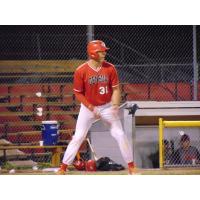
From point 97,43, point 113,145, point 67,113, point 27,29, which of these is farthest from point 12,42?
point 97,43

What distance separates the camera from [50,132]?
14.2m

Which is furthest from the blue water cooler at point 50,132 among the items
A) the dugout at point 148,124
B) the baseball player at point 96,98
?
the baseball player at point 96,98

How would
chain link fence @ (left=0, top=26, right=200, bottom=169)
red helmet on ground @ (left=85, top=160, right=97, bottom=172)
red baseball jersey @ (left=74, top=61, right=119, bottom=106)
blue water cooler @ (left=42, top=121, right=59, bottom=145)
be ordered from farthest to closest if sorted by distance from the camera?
chain link fence @ (left=0, top=26, right=200, bottom=169) < blue water cooler @ (left=42, top=121, right=59, bottom=145) < red helmet on ground @ (left=85, top=160, right=97, bottom=172) < red baseball jersey @ (left=74, top=61, right=119, bottom=106)

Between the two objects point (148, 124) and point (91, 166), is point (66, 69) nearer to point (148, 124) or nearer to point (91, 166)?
point (148, 124)

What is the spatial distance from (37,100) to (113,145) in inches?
139

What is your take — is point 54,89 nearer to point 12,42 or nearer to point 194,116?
point 12,42

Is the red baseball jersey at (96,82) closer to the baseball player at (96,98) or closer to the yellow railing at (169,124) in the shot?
the baseball player at (96,98)

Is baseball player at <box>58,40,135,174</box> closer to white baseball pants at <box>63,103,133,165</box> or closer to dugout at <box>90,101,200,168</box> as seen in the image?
white baseball pants at <box>63,103,133,165</box>

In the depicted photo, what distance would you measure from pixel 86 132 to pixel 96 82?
0.67m

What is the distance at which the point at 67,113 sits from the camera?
52.7ft

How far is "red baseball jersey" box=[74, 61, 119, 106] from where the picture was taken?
431 inches

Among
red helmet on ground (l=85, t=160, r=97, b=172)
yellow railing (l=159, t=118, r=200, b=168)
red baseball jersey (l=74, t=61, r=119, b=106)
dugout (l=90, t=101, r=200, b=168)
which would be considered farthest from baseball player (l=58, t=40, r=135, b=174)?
dugout (l=90, t=101, r=200, b=168)

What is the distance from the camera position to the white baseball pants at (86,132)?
10688mm

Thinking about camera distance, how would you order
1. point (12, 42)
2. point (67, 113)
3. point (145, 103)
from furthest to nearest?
point (12, 42)
point (67, 113)
point (145, 103)
